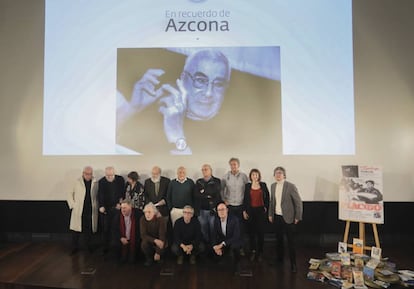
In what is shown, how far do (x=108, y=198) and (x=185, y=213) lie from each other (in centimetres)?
114

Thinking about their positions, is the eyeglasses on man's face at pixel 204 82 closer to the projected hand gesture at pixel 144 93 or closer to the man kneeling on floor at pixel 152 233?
the projected hand gesture at pixel 144 93

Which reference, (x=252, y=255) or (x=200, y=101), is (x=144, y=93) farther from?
(x=252, y=255)

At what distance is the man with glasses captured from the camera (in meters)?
3.53

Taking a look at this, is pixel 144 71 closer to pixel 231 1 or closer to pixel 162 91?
pixel 162 91

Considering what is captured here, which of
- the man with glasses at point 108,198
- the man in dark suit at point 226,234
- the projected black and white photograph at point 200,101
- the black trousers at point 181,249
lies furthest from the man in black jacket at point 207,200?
the man with glasses at point 108,198

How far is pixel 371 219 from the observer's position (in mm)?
3191

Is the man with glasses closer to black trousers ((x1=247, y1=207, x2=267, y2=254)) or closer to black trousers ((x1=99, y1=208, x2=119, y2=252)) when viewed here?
black trousers ((x1=99, y1=208, x2=119, y2=252))

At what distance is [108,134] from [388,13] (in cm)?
438

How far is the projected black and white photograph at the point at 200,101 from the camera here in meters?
3.84

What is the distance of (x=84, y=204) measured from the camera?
3561 millimetres

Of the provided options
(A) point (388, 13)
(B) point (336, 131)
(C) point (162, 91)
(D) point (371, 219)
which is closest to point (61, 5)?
(C) point (162, 91)

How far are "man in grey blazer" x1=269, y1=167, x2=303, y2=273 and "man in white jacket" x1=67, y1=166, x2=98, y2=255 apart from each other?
225cm

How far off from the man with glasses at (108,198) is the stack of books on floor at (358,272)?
2.44 metres

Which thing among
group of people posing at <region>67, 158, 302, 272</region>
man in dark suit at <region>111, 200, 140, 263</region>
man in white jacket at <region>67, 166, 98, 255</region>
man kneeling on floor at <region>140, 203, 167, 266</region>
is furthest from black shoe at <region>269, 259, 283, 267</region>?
man in white jacket at <region>67, 166, 98, 255</region>
